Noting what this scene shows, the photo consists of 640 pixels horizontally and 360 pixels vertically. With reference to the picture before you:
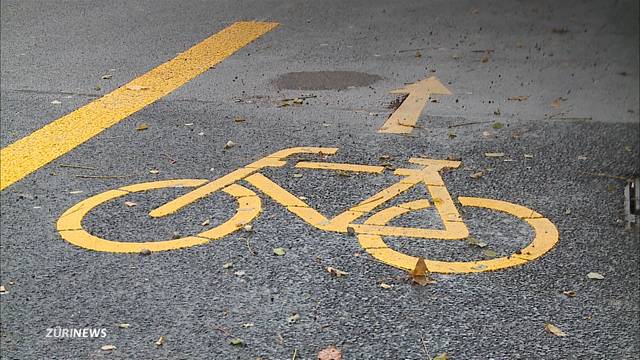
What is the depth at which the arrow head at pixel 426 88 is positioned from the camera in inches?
335

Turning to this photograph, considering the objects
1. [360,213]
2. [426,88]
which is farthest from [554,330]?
[426,88]

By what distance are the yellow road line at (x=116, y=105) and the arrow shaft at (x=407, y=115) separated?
6.60 feet

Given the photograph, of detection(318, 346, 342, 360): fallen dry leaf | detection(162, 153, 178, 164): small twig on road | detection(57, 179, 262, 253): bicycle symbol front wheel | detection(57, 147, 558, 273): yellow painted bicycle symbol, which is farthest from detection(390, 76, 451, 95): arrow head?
detection(318, 346, 342, 360): fallen dry leaf

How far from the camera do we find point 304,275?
16.5 ft

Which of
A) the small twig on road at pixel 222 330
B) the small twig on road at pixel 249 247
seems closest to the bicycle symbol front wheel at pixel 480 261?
the small twig on road at pixel 249 247

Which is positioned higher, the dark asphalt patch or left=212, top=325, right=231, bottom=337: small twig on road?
left=212, top=325, right=231, bottom=337: small twig on road

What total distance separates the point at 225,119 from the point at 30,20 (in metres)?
4.67

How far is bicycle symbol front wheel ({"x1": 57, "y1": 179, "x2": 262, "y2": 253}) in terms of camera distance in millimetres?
5367

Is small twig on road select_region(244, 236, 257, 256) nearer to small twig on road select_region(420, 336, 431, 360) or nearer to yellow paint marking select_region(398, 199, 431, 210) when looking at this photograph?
yellow paint marking select_region(398, 199, 431, 210)

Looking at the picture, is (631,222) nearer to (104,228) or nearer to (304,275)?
(304,275)

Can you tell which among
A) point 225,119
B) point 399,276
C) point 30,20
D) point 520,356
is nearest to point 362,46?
point 225,119

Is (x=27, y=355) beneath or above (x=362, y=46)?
above

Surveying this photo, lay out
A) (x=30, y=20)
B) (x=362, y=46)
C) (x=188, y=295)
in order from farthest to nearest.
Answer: (x=30, y=20) → (x=362, y=46) → (x=188, y=295)

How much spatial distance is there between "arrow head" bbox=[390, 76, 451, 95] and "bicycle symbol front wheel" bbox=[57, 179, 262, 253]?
2.73 meters
